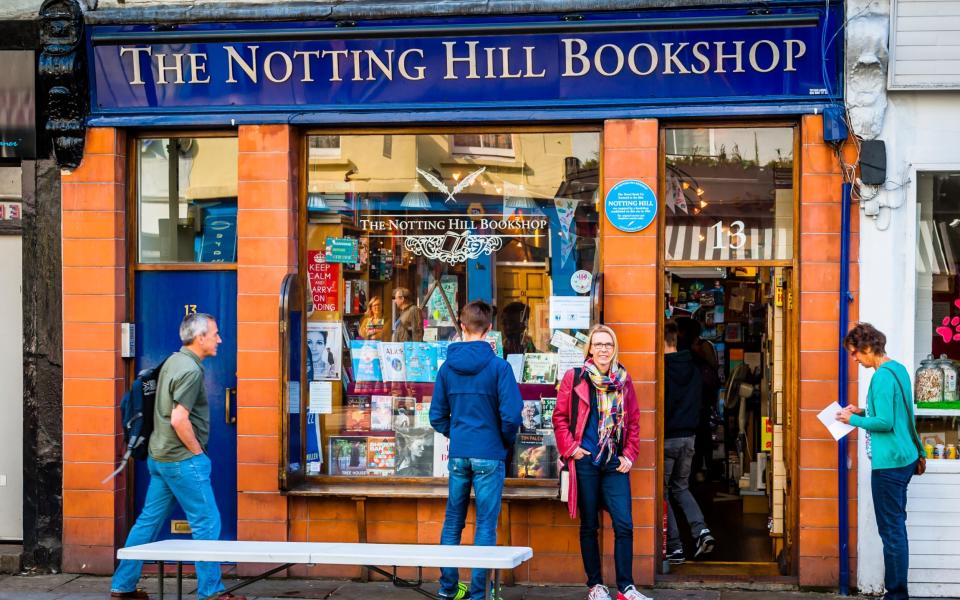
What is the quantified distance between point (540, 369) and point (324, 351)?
166 centimetres

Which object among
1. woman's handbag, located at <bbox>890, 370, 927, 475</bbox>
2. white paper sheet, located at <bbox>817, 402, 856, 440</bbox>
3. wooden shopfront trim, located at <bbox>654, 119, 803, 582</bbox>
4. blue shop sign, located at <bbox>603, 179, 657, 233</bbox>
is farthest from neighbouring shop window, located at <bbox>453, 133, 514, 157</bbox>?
woman's handbag, located at <bbox>890, 370, 927, 475</bbox>

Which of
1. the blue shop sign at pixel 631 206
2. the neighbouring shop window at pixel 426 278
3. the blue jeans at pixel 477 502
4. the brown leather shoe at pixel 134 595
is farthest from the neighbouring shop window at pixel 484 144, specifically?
the brown leather shoe at pixel 134 595

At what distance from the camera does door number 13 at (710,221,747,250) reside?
341 inches

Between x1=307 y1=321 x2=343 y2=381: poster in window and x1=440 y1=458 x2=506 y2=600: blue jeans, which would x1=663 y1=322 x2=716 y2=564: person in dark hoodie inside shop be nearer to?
x1=440 y1=458 x2=506 y2=600: blue jeans

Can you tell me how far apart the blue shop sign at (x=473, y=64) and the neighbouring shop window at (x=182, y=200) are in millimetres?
358

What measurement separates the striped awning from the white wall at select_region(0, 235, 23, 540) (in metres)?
4.99

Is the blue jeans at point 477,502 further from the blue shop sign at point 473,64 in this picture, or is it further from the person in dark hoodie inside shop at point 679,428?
the blue shop sign at point 473,64

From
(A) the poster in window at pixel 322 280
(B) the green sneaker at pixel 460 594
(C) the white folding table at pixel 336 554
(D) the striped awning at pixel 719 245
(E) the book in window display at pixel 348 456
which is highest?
(D) the striped awning at pixel 719 245

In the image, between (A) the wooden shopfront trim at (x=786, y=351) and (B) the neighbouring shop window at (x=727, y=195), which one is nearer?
(A) the wooden shopfront trim at (x=786, y=351)

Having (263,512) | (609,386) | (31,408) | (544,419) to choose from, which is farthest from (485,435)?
(31,408)

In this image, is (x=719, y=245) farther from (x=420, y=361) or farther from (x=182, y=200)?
(x=182, y=200)

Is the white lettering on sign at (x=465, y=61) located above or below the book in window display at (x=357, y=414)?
above

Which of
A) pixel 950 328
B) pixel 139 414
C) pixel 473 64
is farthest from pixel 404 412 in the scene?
pixel 950 328

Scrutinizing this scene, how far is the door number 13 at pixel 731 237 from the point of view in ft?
28.5
